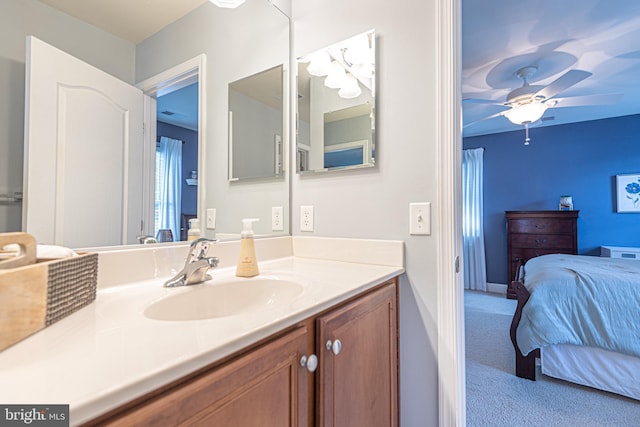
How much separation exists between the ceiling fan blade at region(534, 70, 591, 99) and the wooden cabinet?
2310 millimetres

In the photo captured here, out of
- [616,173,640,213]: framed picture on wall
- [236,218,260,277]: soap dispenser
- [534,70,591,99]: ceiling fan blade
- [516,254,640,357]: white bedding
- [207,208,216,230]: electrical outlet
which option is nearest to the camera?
[236,218,260,277]: soap dispenser

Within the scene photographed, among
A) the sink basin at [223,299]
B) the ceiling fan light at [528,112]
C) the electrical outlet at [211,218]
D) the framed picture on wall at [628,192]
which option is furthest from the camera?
the framed picture on wall at [628,192]

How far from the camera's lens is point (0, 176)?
26.3 inches

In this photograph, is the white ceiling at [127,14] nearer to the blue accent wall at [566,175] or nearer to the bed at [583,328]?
the bed at [583,328]

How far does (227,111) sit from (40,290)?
3.24ft

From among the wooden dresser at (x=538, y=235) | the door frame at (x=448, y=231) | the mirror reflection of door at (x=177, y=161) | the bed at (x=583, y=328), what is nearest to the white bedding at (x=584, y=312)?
the bed at (x=583, y=328)

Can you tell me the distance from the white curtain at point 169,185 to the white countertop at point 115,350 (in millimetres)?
313

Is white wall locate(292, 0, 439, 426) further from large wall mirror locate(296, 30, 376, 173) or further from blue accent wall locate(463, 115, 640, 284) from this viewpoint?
blue accent wall locate(463, 115, 640, 284)

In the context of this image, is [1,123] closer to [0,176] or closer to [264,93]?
[0,176]

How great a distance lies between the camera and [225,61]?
127cm

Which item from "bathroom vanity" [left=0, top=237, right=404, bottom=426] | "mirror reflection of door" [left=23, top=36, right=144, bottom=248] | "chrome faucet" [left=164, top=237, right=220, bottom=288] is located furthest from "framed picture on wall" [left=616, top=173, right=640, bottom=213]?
"mirror reflection of door" [left=23, top=36, right=144, bottom=248]

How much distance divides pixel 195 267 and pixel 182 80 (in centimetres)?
70

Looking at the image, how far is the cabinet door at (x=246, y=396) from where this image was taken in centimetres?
39

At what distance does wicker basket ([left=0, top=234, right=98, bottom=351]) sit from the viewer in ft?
1.43
